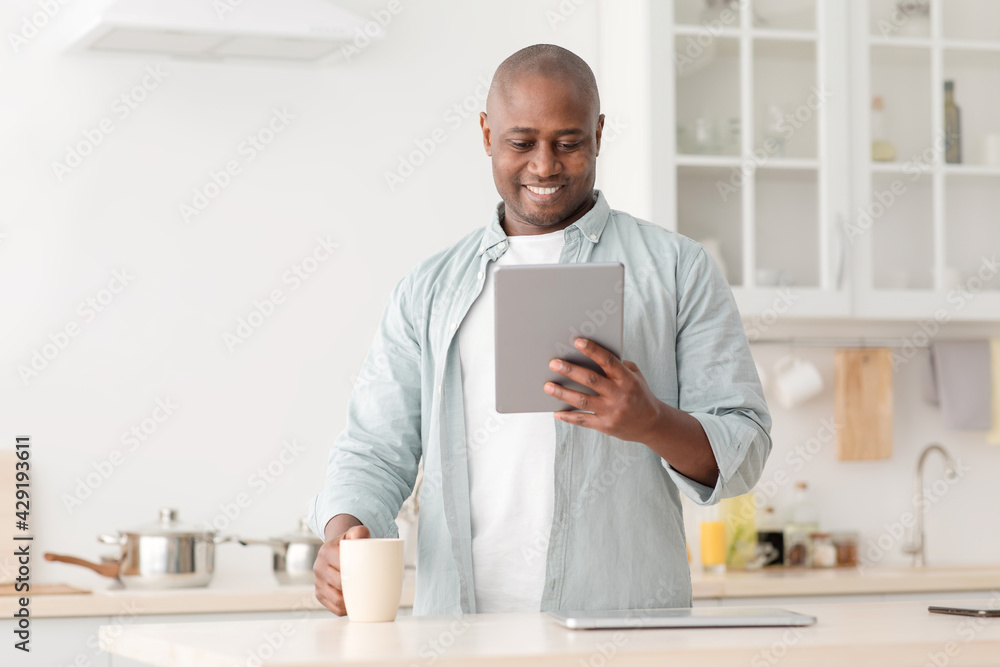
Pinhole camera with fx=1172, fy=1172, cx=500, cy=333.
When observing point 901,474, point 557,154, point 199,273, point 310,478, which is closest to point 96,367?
point 199,273

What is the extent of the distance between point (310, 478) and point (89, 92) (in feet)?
3.51

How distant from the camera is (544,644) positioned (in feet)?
3.37

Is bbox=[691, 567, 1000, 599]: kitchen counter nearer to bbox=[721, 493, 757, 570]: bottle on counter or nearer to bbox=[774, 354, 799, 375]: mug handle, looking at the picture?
bbox=[721, 493, 757, 570]: bottle on counter

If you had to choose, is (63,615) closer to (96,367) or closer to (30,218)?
(96,367)

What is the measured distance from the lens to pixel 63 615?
2.31 metres

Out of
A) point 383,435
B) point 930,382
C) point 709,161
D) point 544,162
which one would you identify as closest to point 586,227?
point 544,162

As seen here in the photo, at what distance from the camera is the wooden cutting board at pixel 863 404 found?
10.4 ft

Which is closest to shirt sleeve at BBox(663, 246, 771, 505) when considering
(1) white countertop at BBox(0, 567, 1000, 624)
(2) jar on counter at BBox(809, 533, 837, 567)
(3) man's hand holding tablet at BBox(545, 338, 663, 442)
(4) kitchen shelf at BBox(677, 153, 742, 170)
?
(3) man's hand holding tablet at BBox(545, 338, 663, 442)

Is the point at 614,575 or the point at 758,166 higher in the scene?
the point at 758,166

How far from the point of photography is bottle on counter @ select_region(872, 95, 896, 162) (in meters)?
3.04

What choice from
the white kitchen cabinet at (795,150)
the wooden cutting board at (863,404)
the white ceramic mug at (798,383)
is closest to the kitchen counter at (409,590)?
the wooden cutting board at (863,404)

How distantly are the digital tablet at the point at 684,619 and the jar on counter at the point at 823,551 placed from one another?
1957 millimetres

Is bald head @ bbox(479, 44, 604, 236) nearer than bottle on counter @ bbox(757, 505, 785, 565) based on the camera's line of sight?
Yes

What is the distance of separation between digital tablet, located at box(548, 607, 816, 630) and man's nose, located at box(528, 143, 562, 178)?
1.87 feet
